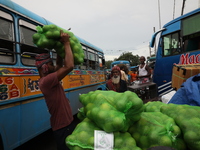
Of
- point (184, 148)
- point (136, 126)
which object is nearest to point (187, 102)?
point (184, 148)

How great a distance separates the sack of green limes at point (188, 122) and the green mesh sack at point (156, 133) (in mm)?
59

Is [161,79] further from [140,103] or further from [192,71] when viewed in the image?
[140,103]

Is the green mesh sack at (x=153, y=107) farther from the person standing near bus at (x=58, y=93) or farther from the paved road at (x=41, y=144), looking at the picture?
the paved road at (x=41, y=144)

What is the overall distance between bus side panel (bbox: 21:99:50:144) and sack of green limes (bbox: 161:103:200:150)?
2453 mm

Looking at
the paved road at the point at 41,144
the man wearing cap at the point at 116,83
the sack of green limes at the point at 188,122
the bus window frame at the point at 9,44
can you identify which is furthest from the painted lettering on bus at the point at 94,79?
the sack of green limes at the point at 188,122

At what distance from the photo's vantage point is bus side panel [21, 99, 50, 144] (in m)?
2.85

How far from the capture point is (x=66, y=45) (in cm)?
176

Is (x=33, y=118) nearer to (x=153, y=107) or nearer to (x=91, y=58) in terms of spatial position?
(x=153, y=107)

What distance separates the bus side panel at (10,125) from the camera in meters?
2.43

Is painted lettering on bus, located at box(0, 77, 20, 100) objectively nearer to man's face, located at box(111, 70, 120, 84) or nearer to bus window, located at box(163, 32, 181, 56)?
man's face, located at box(111, 70, 120, 84)

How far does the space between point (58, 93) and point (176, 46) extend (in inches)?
186

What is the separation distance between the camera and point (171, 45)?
5.49 meters

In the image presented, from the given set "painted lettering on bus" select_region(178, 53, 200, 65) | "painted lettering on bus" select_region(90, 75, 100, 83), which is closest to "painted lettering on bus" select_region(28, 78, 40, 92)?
"painted lettering on bus" select_region(90, 75, 100, 83)

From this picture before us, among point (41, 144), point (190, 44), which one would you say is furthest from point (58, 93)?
point (190, 44)
